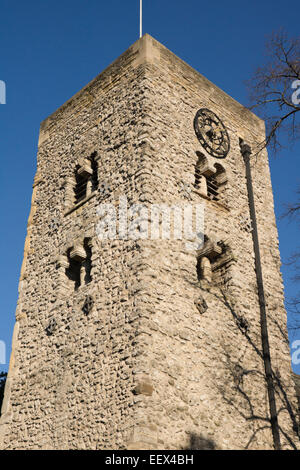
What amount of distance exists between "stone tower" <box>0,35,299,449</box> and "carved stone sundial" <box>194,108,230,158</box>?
4 cm

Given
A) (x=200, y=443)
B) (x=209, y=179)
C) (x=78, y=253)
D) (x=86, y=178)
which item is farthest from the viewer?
(x=209, y=179)

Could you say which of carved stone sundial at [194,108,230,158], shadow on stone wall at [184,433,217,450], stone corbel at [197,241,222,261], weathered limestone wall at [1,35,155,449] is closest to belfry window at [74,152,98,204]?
weathered limestone wall at [1,35,155,449]

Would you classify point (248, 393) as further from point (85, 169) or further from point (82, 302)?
point (85, 169)

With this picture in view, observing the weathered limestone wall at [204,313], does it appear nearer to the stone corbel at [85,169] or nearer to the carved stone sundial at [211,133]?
the carved stone sundial at [211,133]

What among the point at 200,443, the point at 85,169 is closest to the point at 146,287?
the point at 200,443

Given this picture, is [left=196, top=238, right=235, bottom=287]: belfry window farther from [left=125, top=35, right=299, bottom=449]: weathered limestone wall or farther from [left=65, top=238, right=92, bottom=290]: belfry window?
[left=65, top=238, right=92, bottom=290]: belfry window

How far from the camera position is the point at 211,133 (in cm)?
1549

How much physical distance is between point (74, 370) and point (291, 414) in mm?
4869

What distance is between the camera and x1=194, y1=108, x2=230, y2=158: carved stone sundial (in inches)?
594

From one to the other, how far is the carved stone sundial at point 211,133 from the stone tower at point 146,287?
1.7 inches

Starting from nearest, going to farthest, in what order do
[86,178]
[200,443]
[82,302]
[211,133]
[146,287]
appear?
[200,443]
[146,287]
[82,302]
[86,178]
[211,133]

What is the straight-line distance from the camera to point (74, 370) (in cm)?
1190

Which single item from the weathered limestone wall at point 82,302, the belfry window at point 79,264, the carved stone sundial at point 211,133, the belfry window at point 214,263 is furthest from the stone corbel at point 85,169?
the belfry window at point 214,263

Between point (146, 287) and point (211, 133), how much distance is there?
5.82m
